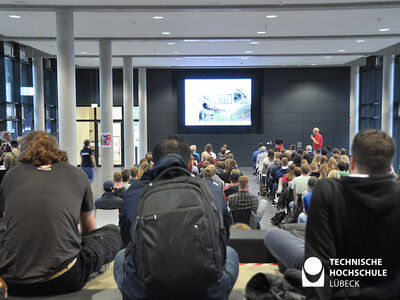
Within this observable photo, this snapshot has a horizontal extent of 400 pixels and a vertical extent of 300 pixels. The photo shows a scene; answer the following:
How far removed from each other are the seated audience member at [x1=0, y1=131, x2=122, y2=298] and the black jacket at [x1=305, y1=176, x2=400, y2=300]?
129 cm

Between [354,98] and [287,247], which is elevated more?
[354,98]

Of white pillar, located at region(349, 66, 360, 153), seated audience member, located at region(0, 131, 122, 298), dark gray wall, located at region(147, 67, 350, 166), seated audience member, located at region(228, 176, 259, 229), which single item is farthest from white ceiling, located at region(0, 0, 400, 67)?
seated audience member, located at region(0, 131, 122, 298)

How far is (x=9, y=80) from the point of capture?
1444cm

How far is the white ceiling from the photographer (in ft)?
30.7

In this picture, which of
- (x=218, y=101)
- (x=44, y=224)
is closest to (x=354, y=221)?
(x=44, y=224)

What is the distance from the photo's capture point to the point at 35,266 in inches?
95.5

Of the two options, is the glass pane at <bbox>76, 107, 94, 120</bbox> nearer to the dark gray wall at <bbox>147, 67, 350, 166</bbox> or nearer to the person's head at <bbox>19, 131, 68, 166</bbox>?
the dark gray wall at <bbox>147, 67, 350, 166</bbox>

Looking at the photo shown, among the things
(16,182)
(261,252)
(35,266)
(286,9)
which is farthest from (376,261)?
(286,9)

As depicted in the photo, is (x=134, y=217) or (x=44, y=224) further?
(x=44, y=224)

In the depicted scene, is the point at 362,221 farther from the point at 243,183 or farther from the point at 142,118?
the point at 142,118

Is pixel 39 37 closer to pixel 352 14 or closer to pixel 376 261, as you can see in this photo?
pixel 352 14

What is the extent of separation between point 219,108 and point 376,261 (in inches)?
765

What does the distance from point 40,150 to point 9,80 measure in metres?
13.0

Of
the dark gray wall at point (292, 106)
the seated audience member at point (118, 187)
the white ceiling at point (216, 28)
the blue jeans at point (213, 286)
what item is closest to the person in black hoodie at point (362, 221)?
the blue jeans at point (213, 286)
